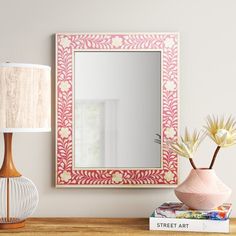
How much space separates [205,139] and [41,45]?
891 mm

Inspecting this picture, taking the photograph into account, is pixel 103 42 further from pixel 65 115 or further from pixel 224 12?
pixel 224 12

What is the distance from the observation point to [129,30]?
2.57 meters

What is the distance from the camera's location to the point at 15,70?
7.25ft

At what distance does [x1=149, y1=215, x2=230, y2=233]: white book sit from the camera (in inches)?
86.3

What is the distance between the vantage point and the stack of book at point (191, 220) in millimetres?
2195

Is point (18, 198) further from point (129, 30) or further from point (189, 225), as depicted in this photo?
point (129, 30)

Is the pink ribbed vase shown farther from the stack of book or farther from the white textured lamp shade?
the white textured lamp shade

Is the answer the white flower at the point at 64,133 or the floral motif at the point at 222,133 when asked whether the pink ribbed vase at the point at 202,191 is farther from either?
the white flower at the point at 64,133

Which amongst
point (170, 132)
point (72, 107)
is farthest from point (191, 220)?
point (72, 107)

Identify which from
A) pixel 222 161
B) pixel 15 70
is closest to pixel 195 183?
pixel 222 161

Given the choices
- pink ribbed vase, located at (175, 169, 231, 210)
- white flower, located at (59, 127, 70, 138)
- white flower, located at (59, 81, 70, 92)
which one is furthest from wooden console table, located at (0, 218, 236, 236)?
white flower, located at (59, 81, 70, 92)

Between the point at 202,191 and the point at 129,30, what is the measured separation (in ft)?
2.74

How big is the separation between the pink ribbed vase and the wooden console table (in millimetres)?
134

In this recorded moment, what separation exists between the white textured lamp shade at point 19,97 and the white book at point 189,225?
0.63 m
